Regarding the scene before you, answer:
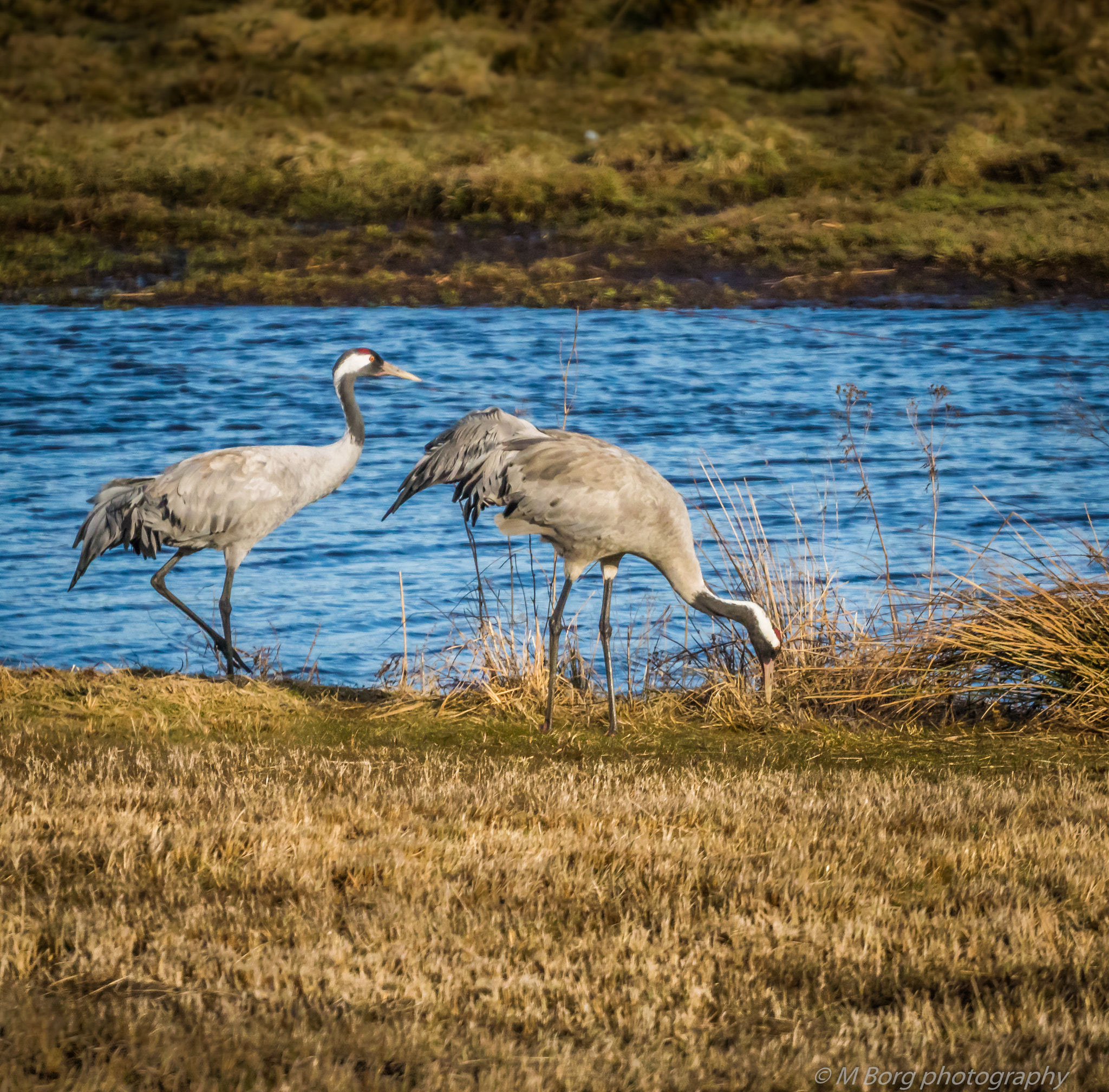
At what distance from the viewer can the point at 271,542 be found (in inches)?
452

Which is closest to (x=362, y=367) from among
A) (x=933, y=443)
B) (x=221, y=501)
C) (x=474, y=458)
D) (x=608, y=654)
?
(x=474, y=458)

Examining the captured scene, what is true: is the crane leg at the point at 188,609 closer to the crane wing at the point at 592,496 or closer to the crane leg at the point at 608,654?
the crane wing at the point at 592,496

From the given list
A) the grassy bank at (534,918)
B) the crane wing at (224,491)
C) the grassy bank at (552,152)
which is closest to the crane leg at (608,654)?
the grassy bank at (534,918)

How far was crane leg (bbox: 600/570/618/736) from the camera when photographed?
6605mm

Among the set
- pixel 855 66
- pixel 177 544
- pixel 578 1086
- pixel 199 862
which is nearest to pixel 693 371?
pixel 177 544

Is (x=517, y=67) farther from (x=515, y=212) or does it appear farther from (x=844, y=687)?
(x=844, y=687)

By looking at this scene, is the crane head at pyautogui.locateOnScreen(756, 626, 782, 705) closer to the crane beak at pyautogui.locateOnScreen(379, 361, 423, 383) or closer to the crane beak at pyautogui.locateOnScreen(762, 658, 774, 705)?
the crane beak at pyautogui.locateOnScreen(762, 658, 774, 705)

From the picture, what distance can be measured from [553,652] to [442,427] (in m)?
7.84

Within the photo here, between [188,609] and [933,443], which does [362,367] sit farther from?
[933,443]

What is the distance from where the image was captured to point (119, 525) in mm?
7723

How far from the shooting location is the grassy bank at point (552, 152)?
19266 mm

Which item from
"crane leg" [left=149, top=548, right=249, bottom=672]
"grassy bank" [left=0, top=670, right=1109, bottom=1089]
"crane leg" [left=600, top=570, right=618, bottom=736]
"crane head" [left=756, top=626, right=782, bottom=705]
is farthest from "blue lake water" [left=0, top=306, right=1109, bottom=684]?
"grassy bank" [left=0, top=670, right=1109, bottom=1089]

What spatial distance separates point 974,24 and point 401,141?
529 inches

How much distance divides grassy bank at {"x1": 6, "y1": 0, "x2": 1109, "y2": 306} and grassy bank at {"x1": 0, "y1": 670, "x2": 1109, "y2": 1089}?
13483mm
